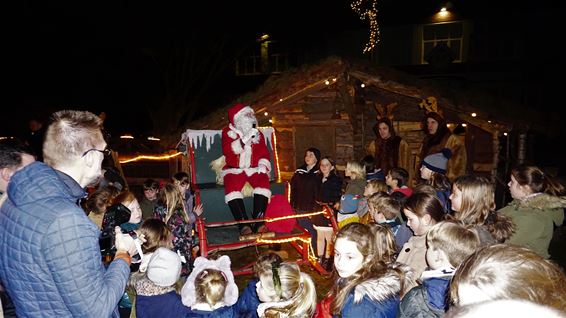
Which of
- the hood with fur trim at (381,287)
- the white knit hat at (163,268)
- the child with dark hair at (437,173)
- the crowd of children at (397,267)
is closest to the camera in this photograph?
the crowd of children at (397,267)

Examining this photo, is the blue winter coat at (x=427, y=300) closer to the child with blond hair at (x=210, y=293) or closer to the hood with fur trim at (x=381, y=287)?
the hood with fur trim at (x=381, y=287)

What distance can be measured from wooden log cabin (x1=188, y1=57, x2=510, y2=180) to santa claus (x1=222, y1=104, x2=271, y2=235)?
2.26 m

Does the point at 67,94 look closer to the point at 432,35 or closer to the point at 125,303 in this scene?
the point at 432,35

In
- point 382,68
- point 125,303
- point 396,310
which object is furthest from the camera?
point 382,68

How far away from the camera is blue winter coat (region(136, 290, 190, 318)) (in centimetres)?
277

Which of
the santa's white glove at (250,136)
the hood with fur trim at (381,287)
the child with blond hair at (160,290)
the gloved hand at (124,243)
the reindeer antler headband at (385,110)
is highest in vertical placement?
the reindeer antler headband at (385,110)

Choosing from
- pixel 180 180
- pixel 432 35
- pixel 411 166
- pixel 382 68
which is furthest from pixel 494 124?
pixel 432 35

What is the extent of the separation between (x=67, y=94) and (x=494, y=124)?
71.2ft

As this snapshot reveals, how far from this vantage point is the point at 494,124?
791 centimetres

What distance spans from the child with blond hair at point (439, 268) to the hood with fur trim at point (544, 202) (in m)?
1.40

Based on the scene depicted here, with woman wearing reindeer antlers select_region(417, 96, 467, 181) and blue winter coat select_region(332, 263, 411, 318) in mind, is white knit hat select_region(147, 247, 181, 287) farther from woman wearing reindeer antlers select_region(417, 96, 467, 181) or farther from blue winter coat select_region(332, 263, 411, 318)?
woman wearing reindeer antlers select_region(417, 96, 467, 181)

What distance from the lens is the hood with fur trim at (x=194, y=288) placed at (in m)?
2.73

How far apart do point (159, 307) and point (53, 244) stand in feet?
4.28

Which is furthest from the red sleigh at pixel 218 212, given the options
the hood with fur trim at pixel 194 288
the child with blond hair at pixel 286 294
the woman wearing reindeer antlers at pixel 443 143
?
the woman wearing reindeer antlers at pixel 443 143
